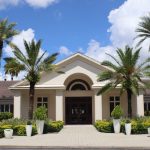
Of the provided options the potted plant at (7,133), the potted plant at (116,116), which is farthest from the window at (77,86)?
the potted plant at (7,133)

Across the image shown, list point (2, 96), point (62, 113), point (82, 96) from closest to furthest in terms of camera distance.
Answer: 1. point (62, 113)
2. point (82, 96)
3. point (2, 96)

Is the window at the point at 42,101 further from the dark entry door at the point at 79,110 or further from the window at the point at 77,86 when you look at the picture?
the window at the point at 77,86

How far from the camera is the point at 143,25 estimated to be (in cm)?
3297

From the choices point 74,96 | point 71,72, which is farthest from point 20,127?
point 74,96

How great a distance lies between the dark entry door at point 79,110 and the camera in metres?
41.7

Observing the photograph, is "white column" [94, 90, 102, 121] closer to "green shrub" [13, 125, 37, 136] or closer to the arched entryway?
the arched entryway

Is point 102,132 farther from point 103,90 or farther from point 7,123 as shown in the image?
point 7,123

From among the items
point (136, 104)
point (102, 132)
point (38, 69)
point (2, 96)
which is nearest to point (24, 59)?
point (38, 69)

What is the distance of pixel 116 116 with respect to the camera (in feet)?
93.1

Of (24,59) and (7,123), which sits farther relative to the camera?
(24,59)

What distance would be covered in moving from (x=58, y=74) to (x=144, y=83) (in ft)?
31.8

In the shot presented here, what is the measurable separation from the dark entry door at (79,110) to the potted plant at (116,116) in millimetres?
13003

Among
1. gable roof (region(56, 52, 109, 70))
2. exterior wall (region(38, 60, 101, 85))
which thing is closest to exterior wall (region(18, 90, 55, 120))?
exterior wall (region(38, 60, 101, 85))

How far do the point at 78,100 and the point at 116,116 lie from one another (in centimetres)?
1370
